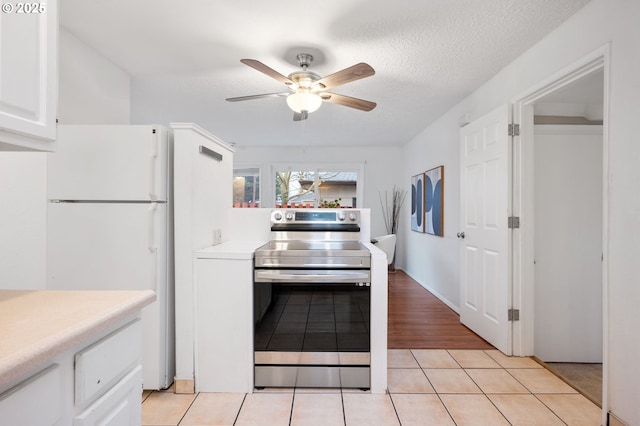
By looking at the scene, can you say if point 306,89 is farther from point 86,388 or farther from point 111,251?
point 86,388

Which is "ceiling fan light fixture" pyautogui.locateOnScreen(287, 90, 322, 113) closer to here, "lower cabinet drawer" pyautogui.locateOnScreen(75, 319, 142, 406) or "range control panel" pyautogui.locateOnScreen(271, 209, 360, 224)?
"range control panel" pyautogui.locateOnScreen(271, 209, 360, 224)

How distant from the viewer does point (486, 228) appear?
9.34 ft

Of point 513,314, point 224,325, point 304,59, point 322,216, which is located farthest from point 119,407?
point 513,314

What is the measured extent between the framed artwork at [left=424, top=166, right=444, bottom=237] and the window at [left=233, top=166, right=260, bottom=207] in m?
3.39

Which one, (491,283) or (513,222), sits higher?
(513,222)

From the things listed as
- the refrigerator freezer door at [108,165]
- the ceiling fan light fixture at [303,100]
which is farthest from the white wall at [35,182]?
the ceiling fan light fixture at [303,100]

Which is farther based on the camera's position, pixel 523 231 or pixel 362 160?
pixel 362 160

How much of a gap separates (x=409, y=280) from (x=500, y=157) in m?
3.20

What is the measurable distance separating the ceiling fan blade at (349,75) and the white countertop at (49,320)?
1.79m

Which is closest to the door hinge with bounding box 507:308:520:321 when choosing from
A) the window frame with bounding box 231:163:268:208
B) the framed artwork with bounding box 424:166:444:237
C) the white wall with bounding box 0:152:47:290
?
the framed artwork with bounding box 424:166:444:237

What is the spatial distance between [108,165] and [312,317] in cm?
153

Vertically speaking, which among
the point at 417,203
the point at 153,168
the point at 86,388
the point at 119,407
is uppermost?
the point at 153,168

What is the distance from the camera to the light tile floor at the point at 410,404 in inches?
70.5

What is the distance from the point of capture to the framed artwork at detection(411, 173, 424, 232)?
513cm
